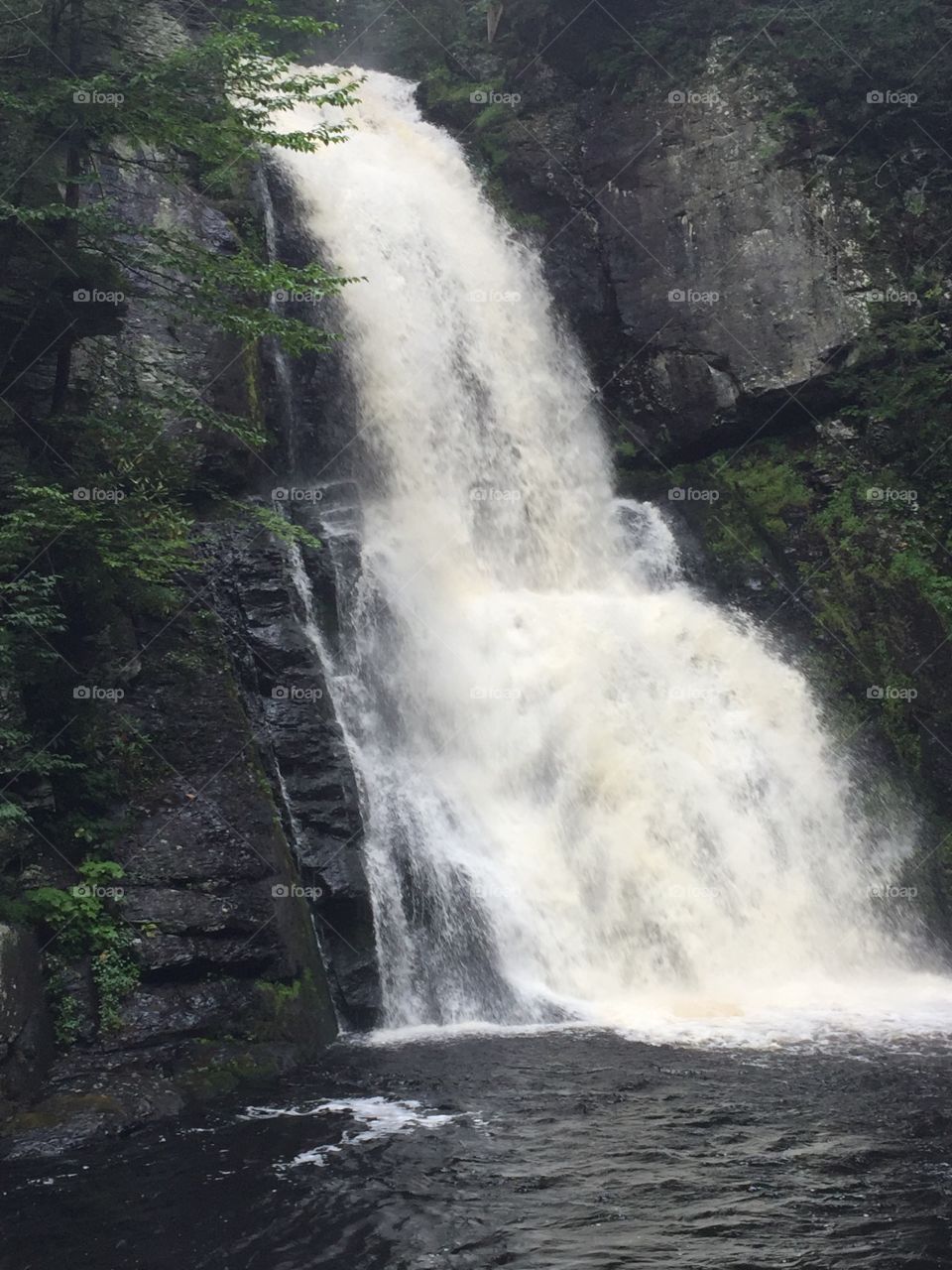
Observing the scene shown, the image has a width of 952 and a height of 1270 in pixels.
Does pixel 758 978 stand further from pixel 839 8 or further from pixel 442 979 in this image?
pixel 839 8

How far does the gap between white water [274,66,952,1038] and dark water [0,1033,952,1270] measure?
2.04m

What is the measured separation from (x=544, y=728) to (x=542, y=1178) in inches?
300

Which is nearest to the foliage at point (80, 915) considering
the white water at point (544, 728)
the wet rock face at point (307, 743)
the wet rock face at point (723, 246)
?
the wet rock face at point (307, 743)

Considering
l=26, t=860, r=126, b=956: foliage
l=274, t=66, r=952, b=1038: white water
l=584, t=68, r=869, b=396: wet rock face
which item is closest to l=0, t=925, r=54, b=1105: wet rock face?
l=26, t=860, r=126, b=956: foliage

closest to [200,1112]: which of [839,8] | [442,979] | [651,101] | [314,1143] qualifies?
[314,1143]

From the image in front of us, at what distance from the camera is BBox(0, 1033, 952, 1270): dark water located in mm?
5406

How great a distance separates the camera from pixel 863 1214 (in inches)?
221

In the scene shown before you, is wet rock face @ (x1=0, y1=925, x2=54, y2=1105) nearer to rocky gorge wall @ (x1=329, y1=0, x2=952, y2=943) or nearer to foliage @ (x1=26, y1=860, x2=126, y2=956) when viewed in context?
foliage @ (x1=26, y1=860, x2=126, y2=956)

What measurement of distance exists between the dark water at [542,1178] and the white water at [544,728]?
6.69 ft

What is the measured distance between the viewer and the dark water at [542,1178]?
5406 mm

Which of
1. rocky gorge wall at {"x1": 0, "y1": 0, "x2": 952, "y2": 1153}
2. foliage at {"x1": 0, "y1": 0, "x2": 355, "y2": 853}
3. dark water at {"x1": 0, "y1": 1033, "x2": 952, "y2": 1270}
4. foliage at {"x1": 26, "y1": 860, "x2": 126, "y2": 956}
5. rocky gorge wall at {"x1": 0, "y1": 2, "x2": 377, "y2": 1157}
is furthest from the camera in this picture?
foliage at {"x1": 0, "y1": 0, "x2": 355, "y2": 853}

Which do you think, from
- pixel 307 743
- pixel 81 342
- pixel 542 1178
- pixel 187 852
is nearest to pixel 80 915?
pixel 187 852

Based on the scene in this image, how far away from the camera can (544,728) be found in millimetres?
13703

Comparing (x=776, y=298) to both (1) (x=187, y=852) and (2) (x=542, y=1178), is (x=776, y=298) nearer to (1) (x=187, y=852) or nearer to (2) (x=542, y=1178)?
(1) (x=187, y=852)
